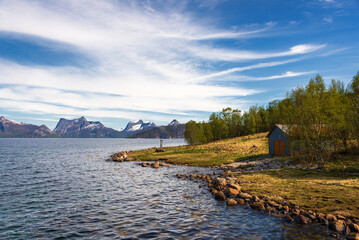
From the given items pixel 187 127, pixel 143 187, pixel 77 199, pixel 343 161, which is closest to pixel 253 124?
pixel 187 127

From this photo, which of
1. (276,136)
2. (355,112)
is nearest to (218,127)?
(276,136)

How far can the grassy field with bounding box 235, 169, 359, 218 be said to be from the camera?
1673 cm

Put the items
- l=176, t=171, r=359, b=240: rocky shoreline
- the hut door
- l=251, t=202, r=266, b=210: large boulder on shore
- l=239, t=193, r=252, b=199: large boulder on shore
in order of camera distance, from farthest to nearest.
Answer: the hut door → l=239, t=193, r=252, b=199: large boulder on shore → l=251, t=202, r=266, b=210: large boulder on shore → l=176, t=171, r=359, b=240: rocky shoreline

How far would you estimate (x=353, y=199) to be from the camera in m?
17.5

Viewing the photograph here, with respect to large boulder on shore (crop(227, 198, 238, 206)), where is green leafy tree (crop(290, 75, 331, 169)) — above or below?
above

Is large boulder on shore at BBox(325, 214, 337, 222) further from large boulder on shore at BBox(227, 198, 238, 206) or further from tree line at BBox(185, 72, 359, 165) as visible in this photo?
tree line at BBox(185, 72, 359, 165)

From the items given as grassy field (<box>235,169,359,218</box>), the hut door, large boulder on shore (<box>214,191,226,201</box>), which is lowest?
large boulder on shore (<box>214,191,226,201</box>)

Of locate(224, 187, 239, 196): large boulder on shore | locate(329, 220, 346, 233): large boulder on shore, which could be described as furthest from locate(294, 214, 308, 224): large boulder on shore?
locate(224, 187, 239, 196): large boulder on shore

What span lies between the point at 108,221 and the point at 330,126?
3069 cm

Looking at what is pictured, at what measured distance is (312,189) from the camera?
69.2ft

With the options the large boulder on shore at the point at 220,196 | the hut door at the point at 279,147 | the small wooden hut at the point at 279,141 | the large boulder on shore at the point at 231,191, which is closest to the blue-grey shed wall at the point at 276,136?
the small wooden hut at the point at 279,141

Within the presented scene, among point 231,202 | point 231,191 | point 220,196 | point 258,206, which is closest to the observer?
point 258,206

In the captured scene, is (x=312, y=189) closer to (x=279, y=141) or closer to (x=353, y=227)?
(x=353, y=227)

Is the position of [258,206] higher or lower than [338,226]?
lower
